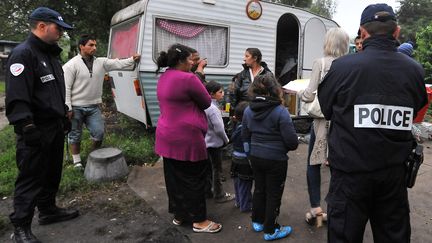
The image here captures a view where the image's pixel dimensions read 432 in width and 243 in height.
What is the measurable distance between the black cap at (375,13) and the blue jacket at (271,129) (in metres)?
1.05

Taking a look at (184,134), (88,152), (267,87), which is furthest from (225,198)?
(88,152)

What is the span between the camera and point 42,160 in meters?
3.11

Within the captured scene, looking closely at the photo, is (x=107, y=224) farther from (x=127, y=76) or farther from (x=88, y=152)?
(x=127, y=76)

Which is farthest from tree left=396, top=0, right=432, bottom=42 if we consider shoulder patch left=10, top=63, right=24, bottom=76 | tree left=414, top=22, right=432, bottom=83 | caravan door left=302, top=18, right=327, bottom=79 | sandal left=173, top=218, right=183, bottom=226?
shoulder patch left=10, top=63, right=24, bottom=76

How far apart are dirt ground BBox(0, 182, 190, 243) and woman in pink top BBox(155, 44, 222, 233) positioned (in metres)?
0.30

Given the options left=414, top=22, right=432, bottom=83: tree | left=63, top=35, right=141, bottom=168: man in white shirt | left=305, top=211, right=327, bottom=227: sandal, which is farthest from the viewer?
left=414, top=22, right=432, bottom=83: tree

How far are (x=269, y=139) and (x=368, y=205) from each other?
3.49ft

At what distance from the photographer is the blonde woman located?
10.1 feet

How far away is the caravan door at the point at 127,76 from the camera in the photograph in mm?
5521

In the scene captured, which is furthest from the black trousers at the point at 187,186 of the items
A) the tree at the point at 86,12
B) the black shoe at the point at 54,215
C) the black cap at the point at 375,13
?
the tree at the point at 86,12

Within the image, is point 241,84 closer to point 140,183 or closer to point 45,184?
point 140,183

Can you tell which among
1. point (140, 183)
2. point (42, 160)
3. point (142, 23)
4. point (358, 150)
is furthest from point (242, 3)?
point (358, 150)

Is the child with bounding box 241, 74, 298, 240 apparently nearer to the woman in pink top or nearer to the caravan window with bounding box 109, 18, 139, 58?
the woman in pink top

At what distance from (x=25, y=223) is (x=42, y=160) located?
56 cm
